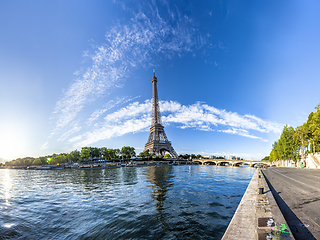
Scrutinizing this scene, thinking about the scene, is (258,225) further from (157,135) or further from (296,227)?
(157,135)

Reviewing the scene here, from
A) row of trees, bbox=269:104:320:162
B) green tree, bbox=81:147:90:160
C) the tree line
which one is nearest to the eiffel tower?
the tree line

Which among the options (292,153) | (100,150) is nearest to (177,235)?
(292,153)

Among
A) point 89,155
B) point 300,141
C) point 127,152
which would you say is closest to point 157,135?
point 127,152

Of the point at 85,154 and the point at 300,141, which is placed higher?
the point at 300,141

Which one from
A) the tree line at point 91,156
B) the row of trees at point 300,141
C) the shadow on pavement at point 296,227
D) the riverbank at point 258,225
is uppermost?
the row of trees at point 300,141

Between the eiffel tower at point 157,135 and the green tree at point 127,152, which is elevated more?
the eiffel tower at point 157,135

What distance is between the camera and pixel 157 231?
823cm

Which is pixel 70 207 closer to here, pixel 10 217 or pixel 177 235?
pixel 10 217

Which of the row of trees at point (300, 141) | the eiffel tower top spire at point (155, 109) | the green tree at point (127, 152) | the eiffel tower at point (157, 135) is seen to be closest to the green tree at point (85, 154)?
the green tree at point (127, 152)

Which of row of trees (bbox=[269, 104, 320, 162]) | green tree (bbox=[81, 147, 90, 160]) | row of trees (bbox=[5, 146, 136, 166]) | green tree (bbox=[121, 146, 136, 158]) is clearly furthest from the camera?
green tree (bbox=[121, 146, 136, 158])

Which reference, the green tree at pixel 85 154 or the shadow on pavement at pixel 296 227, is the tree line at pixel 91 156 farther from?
the shadow on pavement at pixel 296 227

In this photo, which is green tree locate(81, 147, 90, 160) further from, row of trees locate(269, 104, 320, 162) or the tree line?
row of trees locate(269, 104, 320, 162)

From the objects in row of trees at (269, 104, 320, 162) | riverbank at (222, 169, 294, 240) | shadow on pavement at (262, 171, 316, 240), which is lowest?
shadow on pavement at (262, 171, 316, 240)

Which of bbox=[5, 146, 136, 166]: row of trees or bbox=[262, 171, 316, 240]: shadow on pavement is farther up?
bbox=[262, 171, 316, 240]: shadow on pavement
